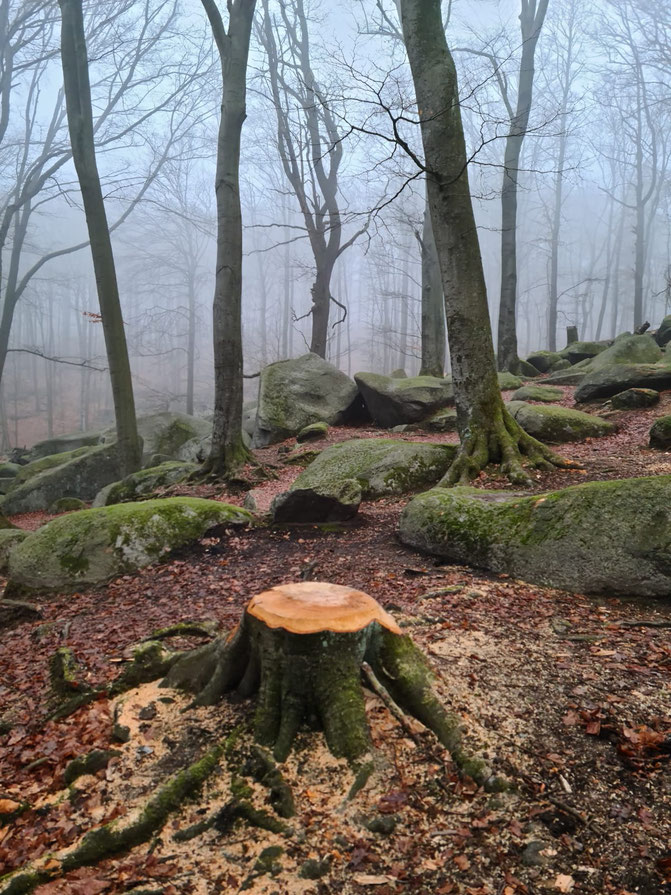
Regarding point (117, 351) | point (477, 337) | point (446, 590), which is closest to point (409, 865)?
point (446, 590)

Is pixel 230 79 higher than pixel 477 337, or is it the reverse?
pixel 230 79

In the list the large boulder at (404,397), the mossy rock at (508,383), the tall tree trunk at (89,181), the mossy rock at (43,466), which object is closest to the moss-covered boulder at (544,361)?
the mossy rock at (508,383)

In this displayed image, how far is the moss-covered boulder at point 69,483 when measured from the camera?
1239cm

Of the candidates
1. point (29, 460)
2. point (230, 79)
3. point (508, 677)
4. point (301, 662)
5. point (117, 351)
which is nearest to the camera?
point (301, 662)

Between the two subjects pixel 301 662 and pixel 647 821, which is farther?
pixel 301 662

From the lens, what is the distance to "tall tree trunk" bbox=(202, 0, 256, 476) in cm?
870

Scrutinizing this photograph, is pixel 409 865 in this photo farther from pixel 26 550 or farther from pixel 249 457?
pixel 249 457

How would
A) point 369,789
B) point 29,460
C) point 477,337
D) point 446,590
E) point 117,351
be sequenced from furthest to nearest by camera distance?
point 29,460 → point 117,351 → point 477,337 → point 446,590 → point 369,789

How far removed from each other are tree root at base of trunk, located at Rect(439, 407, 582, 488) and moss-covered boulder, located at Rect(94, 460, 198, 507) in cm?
498

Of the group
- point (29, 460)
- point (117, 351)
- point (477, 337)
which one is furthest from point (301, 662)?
point (29, 460)

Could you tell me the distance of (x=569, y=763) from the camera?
79.4 inches

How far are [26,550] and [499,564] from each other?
185 inches

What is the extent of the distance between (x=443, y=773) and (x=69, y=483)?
41.2 feet

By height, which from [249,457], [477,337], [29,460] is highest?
[477,337]
